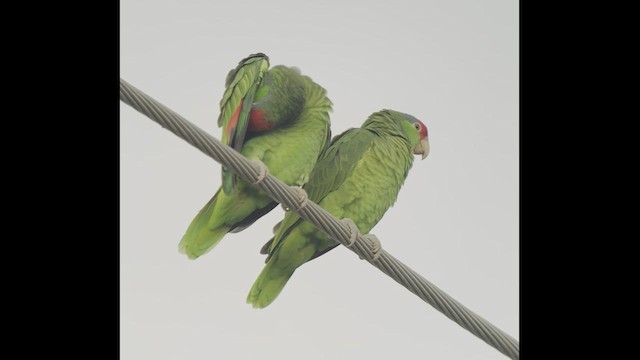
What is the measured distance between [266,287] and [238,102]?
0.76 m

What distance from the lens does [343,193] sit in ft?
9.85

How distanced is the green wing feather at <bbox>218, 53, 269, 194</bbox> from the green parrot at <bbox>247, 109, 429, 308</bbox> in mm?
333

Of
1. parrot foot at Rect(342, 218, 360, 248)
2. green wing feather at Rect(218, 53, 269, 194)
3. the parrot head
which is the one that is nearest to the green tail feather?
green wing feather at Rect(218, 53, 269, 194)

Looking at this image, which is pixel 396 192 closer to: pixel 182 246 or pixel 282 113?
pixel 282 113

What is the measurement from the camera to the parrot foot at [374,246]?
262cm

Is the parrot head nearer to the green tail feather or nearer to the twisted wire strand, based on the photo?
the twisted wire strand

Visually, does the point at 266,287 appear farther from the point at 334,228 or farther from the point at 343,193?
the point at 334,228

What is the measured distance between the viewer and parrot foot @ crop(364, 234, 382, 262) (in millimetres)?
2621

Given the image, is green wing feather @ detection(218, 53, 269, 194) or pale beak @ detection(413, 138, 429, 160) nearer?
green wing feather @ detection(218, 53, 269, 194)

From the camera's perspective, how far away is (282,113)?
3.07 metres

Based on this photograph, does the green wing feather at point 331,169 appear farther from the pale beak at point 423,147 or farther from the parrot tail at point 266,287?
the pale beak at point 423,147

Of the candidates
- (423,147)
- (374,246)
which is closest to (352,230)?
(374,246)
